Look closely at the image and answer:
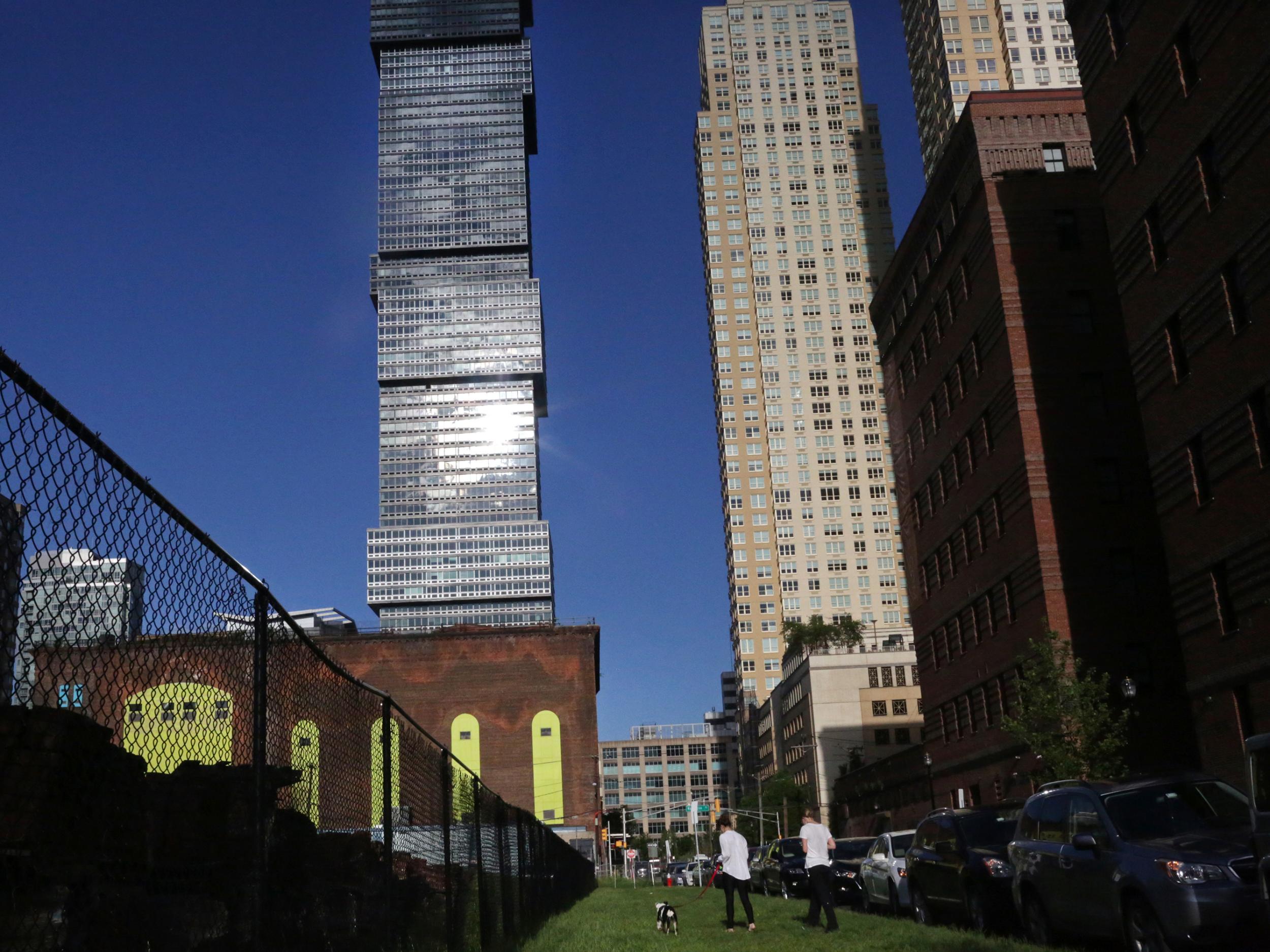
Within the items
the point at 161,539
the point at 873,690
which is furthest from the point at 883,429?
the point at 161,539

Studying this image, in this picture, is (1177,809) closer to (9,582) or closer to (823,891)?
(823,891)

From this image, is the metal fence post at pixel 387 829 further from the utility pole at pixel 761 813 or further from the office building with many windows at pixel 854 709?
the office building with many windows at pixel 854 709

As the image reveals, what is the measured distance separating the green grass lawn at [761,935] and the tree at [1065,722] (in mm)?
10880

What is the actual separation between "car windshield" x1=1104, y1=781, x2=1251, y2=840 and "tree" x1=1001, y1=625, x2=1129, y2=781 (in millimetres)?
20938

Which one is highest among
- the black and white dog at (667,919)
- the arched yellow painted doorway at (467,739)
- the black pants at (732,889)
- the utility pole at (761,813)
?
the arched yellow painted doorway at (467,739)

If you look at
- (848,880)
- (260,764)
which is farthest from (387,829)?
(848,880)

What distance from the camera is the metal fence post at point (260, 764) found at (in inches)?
241

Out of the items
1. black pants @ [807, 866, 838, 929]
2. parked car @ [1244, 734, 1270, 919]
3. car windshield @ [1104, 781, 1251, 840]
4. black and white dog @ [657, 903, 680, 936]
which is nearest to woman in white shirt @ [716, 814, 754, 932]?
black and white dog @ [657, 903, 680, 936]

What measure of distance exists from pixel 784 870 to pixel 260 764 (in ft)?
91.3

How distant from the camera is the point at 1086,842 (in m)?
12.2

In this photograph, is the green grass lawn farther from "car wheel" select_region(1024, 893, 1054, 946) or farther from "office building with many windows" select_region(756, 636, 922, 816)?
"office building with many windows" select_region(756, 636, 922, 816)

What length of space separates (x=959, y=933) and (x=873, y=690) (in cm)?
9834

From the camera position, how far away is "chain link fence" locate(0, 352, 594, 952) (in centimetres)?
439

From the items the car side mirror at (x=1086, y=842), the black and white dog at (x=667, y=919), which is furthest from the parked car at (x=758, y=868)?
the car side mirror at (x=1086, y=842)
